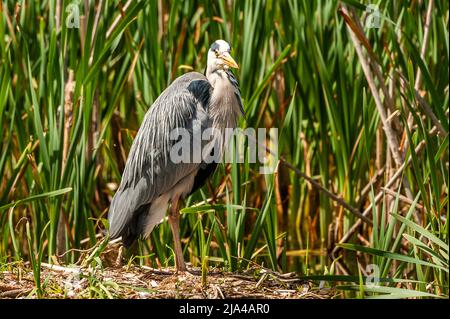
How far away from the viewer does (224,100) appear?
4.04 m

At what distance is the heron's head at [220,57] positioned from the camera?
12.8 feet

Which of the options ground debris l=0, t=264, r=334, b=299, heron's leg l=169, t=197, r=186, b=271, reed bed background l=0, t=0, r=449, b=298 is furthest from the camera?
reed bed background l=0, t=0, r=449, b=298

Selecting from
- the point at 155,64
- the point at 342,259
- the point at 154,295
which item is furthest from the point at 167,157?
the point at 342,259

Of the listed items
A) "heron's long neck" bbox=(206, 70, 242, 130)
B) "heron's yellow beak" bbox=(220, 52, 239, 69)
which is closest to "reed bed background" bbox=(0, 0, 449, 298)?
"heron's long neck" bbox=(206, 70, 242, 130)

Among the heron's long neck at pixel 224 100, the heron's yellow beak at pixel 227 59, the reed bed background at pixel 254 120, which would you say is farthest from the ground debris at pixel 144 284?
the heron's yellow beak at pixel 227 59

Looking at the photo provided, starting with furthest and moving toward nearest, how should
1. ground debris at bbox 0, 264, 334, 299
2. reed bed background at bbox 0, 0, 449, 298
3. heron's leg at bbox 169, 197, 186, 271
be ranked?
reed bed background at bbox 0, 0, 449, 298 → heron's leg at bbox 169, 197, 186, 271 → ground debris at bbox 0, 264, 334, 299

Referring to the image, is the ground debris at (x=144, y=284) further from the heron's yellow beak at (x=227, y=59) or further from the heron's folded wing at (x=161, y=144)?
the heron's yellow beak at (x=227, y=59)

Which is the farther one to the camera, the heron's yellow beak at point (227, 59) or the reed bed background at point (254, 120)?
the reed bed background at point (254, 120)

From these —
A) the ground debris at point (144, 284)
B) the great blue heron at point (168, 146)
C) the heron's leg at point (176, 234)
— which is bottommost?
the ground debris at point (144, 284)

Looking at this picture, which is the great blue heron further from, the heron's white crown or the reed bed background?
the reed bed background

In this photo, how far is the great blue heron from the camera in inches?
158

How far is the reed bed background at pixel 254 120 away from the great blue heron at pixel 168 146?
6.9 inches

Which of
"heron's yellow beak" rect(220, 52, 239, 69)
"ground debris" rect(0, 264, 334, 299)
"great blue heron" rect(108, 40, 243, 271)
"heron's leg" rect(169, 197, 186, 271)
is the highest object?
"heron's yellow beak" rect(220, 52, 239, 69)

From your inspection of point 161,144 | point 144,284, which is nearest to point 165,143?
point 161,144
